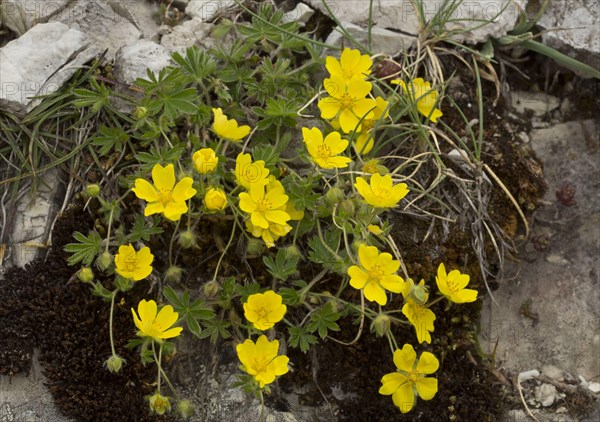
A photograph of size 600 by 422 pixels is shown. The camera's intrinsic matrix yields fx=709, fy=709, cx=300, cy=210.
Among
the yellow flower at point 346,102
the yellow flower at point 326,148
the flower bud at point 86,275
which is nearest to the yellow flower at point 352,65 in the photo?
the yellow flower at point 346,102

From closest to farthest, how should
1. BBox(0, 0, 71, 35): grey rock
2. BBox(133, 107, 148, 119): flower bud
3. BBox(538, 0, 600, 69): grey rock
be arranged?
BBox(133, 107, 148, 119): flower bud < BBox(0, 0, 71, 35): grey rock < BBox(538, 0, 600, 69): grey rock

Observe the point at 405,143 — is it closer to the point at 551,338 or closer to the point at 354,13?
the point at 354,13

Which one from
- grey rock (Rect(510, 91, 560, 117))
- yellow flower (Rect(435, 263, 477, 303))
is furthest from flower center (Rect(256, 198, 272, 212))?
grey rock (Rect(510, 91, 560, 117))

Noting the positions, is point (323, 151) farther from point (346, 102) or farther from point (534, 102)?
point (534, 102)

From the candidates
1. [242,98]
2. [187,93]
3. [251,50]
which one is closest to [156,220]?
[187,93]

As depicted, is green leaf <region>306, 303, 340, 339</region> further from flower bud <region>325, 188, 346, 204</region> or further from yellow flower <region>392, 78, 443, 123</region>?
yellow flower <region>392, 78, 443, 123</region>

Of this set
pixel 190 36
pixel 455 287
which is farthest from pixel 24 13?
pixel 455 287
